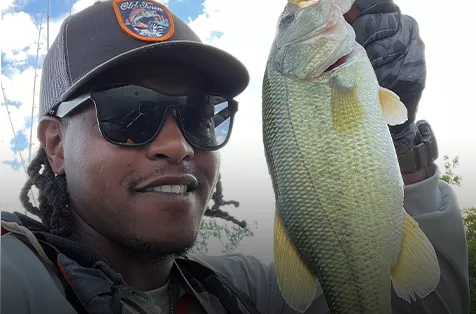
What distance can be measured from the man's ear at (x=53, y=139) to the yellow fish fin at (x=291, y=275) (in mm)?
1310

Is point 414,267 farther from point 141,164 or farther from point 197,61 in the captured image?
point 197,61

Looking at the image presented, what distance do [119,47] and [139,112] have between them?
1.17 feet

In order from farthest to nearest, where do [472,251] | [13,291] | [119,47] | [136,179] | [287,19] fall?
1. [472,251]
2. [119,47]
3. [136,179]
4. [287,19]
5. [13,291]

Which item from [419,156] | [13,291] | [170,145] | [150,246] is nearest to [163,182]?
[170,145]

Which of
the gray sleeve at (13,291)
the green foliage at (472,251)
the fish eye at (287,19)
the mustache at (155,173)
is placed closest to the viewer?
the gray sleeve at (13,291)

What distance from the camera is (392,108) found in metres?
1.92

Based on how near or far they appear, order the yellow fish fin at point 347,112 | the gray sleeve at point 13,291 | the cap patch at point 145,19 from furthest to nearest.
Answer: the cap patch at point 145,19
the yellow fish fin at point 347,112
the gray sleeve at point 13,291

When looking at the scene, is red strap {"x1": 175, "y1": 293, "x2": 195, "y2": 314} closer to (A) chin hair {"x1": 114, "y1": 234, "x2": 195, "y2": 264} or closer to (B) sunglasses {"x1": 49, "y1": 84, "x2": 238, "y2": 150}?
(A) chin hair {"x1": 114, "y1": 234, "x2": 195, "y2": 264}

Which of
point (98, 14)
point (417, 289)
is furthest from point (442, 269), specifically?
point (98, 14)

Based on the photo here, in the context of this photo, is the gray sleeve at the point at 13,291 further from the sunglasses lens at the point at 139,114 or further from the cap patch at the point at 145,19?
the cap patch at the point at 145,19

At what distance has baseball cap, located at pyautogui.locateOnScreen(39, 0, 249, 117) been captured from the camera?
236cm

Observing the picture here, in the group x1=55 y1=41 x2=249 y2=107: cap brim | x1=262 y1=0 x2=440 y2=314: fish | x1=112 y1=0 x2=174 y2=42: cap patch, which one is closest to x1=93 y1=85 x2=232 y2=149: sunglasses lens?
x1=55 y1=41 x2=249 y2=107: cap brim

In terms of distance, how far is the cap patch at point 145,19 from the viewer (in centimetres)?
247

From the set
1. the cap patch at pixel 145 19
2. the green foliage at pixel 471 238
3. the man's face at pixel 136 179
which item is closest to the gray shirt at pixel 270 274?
the man's face at pixel 136 179
